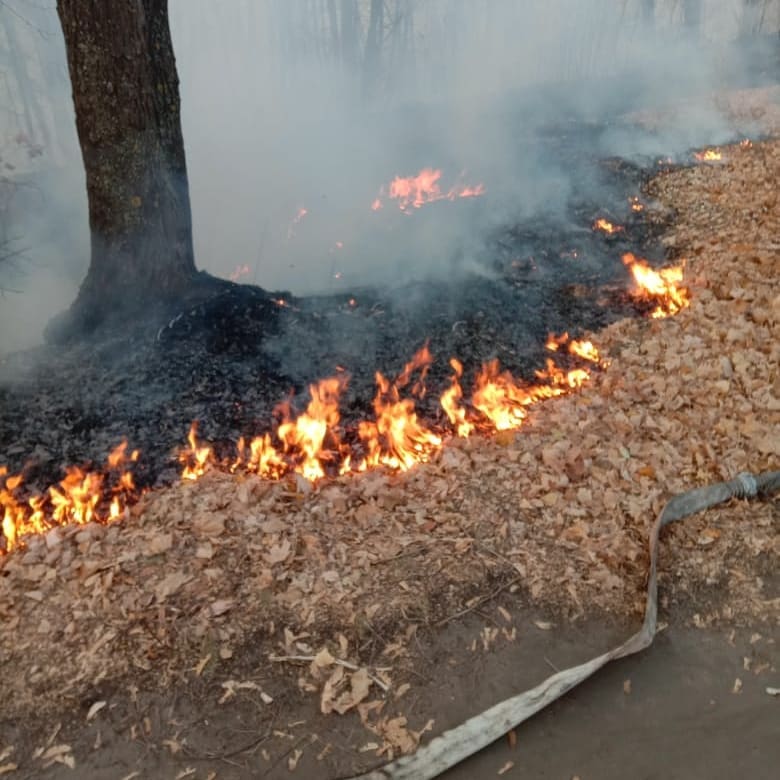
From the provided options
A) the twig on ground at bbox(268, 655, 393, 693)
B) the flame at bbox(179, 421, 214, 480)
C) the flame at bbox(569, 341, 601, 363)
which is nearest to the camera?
the twig on ground at bbox(268, 655, 393, 693)

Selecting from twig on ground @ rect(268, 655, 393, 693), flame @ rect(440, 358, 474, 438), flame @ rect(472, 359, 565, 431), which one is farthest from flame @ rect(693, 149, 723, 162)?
twig on ground @ rect(268, 655, 393, 693)

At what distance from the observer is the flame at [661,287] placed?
7.18 m

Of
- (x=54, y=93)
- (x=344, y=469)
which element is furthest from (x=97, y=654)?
(x=54, y=93)

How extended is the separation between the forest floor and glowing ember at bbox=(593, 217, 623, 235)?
4.45 meters

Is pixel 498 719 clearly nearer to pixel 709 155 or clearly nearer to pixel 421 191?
pixel 421 191

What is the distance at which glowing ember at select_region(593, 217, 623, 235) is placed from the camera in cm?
928

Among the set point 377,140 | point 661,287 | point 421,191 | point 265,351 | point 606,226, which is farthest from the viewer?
point 377,140

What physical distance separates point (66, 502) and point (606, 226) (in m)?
8.10

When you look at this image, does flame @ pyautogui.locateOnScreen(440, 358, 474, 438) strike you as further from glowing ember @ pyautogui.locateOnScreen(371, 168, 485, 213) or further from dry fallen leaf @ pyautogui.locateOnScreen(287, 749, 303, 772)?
glowing ember @ pyautogui.locateOnScreen(371, 168, 485, 213)

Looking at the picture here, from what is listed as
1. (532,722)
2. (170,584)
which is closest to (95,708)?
(170,584)

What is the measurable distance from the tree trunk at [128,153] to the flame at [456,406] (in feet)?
9.98

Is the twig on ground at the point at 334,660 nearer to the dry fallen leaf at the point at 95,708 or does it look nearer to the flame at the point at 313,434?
the dry fallen leaf at the point at 95,708

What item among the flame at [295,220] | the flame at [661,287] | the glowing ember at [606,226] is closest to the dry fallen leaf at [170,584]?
the flame at [661,287]

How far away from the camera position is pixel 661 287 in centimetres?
762
